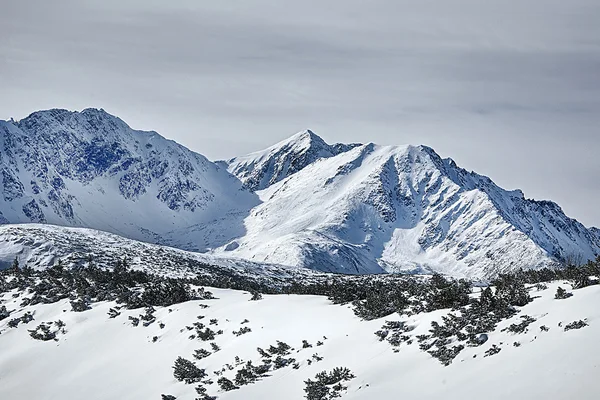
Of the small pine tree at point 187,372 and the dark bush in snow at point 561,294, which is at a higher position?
the dark bush in snow at point 561,294

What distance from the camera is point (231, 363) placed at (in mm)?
31062

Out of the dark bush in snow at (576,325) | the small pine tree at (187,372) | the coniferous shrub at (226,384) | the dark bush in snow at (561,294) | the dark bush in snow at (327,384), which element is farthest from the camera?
the small pine tree at (187,372)

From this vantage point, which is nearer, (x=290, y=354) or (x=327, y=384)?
(x=327, y=384)

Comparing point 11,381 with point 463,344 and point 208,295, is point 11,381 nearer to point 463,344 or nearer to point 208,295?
point 208,295

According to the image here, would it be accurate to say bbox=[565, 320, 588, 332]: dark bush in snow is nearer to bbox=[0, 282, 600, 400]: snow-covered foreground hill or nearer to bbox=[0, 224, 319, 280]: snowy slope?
bbox=[0, 282, 600, 400]: snow-covered foreground hill

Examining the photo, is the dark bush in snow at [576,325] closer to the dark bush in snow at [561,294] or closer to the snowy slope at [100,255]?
the dark bush in snow at [561,294]

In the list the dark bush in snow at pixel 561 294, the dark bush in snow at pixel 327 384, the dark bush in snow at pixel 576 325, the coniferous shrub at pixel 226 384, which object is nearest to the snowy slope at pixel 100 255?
the coniferous shrub at pixel 226 384

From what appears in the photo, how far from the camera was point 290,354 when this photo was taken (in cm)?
2975

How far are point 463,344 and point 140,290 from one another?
2989 cm

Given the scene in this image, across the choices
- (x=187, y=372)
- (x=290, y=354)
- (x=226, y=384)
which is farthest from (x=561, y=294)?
(x=187, y=372)

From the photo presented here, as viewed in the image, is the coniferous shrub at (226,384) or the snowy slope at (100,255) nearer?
the coniferous shrub at (226,384)

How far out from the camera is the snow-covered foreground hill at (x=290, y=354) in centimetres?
2084

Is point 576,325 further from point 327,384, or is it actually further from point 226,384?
point 226,384

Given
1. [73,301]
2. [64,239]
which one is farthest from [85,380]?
[64,239]
